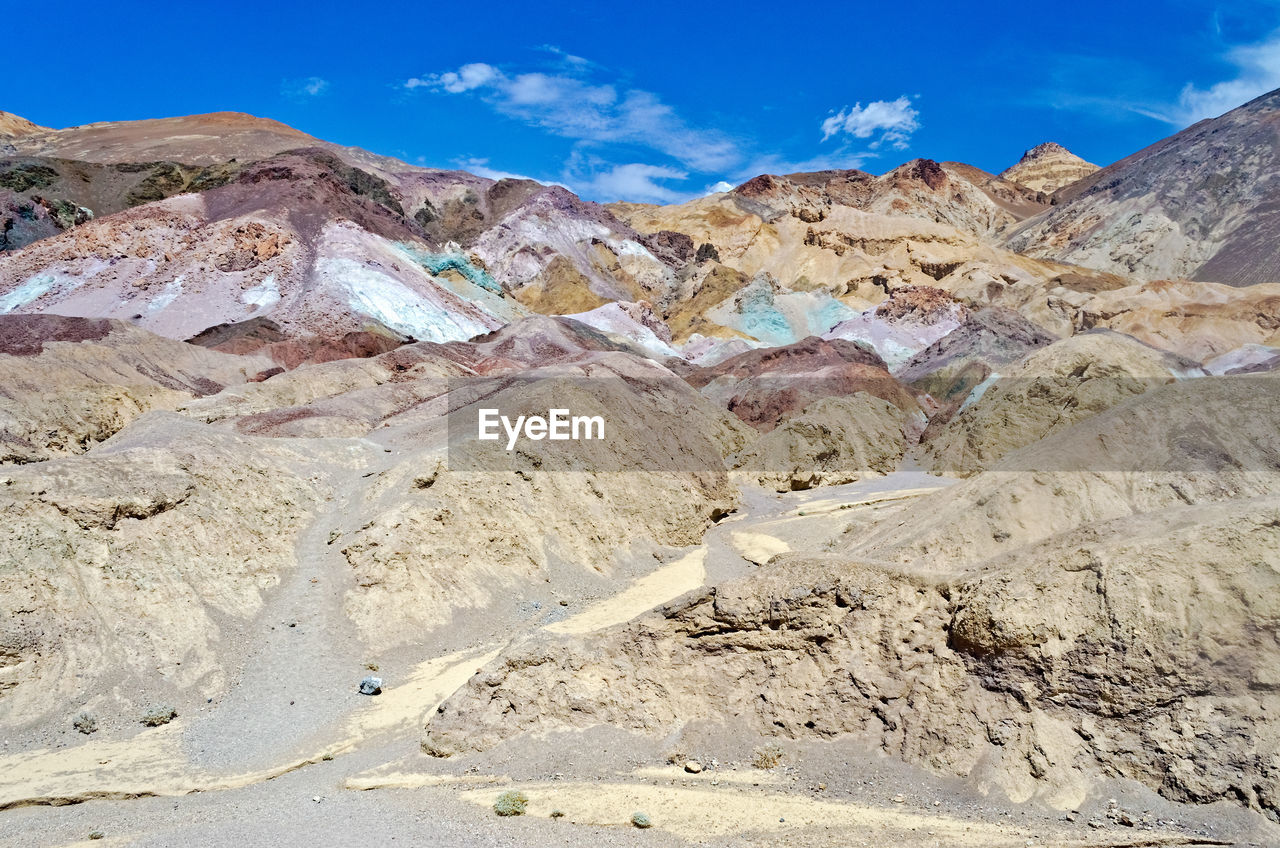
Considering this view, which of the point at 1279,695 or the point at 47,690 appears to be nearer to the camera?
the point at 1279,695

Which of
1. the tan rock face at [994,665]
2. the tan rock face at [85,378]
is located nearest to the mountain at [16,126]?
the tan rock face at [85,378]

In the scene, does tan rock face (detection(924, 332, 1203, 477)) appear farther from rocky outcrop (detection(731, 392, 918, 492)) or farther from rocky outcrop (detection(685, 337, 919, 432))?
rocky outcrop (detection(685, 337, 919, 432))

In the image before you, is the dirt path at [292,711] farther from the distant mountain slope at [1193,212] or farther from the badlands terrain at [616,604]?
the distant mountain slope at [1193,212]

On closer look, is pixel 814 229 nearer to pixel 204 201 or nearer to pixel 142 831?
pixel 204 201

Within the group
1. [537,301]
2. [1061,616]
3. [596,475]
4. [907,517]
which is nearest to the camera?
[1061,616]

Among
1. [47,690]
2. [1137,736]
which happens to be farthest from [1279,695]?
[47,690]
